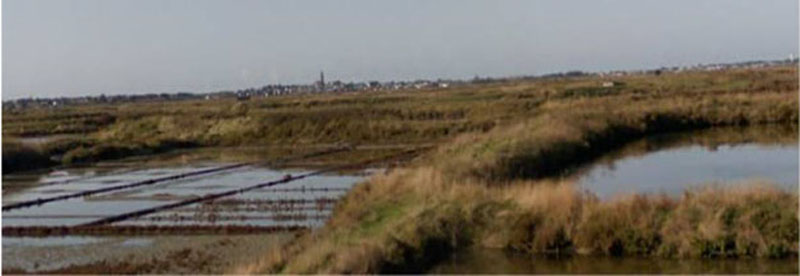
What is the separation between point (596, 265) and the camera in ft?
27.8

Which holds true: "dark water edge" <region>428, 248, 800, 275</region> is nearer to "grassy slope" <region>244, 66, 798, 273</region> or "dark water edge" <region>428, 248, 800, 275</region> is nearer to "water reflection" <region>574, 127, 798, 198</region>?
"grassy slope" <region>244, 66, 798, 273</region>

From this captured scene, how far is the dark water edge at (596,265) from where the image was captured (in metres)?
8.02

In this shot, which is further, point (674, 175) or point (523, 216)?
point (674, 175)

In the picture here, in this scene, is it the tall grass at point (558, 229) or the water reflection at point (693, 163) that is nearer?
the tall grass at point (558, 229)

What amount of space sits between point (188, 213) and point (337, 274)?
6.54 meters

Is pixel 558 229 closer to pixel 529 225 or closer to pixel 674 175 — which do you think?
pixel 529 225

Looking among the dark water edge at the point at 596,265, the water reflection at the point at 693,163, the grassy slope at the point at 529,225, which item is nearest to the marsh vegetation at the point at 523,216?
the grassy slope at the point at 529,225

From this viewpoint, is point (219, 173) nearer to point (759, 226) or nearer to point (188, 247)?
point (188, 247)

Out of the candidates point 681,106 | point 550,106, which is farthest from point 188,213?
point 550,106

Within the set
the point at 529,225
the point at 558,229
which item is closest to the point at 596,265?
the point at 558,229

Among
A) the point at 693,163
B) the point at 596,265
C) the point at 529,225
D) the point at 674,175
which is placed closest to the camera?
the point at 596,265

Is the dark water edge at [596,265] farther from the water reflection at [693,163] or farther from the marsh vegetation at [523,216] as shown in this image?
the water reflection at [693,163]

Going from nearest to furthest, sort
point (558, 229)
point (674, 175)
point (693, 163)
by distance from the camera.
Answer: point (558, 229)
point (674, 175)
point (693, 163)

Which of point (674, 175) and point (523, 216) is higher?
point (523, 216)
